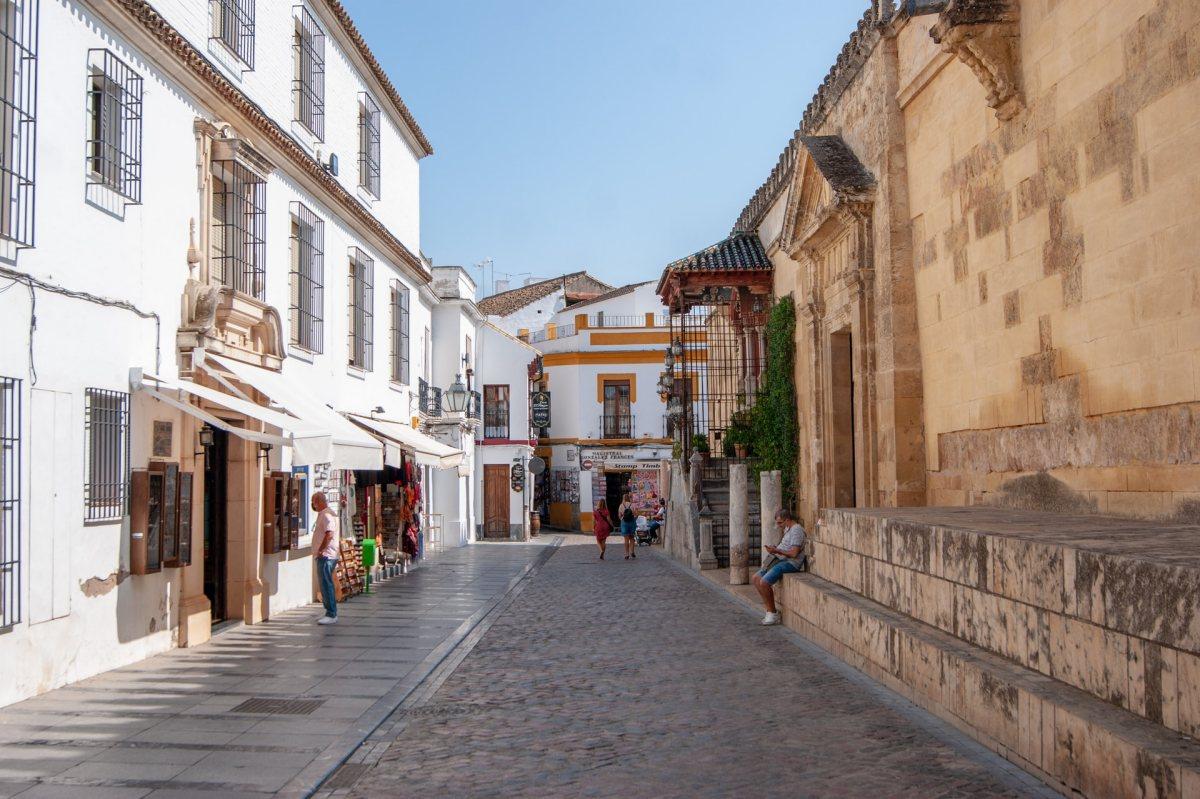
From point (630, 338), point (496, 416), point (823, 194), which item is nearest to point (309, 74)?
point (823, 194)

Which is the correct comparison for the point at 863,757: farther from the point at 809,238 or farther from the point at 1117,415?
the point at 809,238

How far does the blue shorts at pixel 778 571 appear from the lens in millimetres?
11758

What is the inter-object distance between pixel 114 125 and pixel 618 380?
33.1 meters

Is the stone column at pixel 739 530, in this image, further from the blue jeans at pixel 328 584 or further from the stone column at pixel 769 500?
the blue jeans at pixel 328 584

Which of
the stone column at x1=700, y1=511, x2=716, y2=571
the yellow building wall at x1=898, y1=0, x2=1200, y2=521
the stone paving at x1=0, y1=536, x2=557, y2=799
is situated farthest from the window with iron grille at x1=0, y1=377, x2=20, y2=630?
the stone column at x1=700, y1=511, x2=716, y2=571

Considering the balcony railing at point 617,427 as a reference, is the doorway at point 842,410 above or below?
below

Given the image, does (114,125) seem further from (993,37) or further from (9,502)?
(993,37)

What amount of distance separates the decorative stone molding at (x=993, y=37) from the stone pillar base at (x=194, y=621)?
332 inches

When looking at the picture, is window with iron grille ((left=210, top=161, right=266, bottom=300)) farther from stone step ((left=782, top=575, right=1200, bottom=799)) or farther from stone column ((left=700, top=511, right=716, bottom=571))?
stone column ((left=700, top=511, right=716, bottom=571))

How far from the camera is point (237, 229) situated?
40.9 feet

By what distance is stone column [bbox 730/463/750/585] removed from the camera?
55.0 ft

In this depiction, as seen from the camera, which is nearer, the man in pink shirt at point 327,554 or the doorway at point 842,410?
the man in pink shirt at point 327,554

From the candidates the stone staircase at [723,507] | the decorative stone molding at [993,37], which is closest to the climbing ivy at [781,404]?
the stone staircase at [723,507]

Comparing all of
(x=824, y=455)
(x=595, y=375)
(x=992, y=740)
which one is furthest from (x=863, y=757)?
(x=595, y=375)
